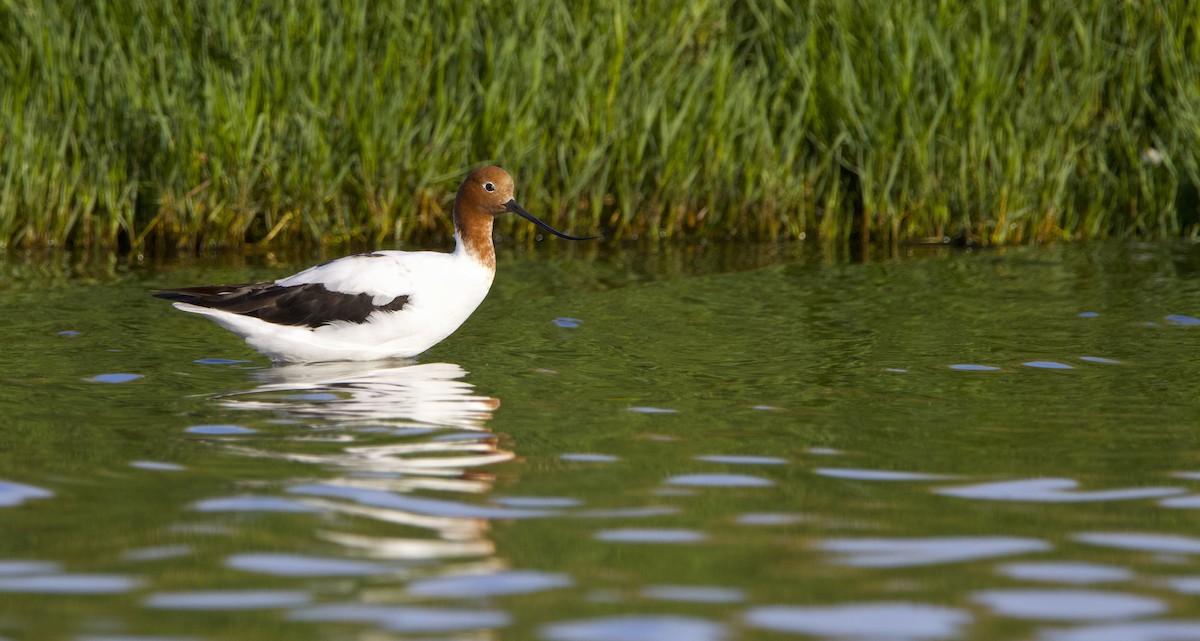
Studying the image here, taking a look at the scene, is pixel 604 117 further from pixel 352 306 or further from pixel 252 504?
pixel 252 504

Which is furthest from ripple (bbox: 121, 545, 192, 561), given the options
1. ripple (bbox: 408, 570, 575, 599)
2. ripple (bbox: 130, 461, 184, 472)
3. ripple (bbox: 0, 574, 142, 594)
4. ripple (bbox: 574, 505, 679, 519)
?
ripple (bbox: 574, 505, 679, 519)

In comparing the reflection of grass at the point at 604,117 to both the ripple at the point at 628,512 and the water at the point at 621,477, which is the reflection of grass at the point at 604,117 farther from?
the ripple at the point at 628,512

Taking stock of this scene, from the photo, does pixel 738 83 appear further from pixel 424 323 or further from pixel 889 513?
pixel 889 513

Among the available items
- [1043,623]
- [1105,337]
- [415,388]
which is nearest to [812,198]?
[1105,337]

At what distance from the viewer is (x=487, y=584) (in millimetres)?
3793

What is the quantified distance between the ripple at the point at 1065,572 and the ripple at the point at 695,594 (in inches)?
27.7

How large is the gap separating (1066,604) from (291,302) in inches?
173

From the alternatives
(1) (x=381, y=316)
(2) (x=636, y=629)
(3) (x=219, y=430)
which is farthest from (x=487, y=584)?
(1) (x=381, y=316)

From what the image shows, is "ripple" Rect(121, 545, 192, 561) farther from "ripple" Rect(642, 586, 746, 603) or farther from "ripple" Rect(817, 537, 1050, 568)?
"ripple" Rect(817, 537, 1050, 568)

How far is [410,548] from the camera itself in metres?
4.06

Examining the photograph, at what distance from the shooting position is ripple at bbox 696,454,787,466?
503 centimetres

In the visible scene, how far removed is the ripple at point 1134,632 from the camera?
3432mm

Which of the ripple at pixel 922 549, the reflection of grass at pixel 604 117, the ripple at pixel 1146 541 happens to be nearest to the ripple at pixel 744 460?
the ripple at pixel 922 549

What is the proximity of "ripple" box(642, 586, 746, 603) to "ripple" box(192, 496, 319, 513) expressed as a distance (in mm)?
1172
